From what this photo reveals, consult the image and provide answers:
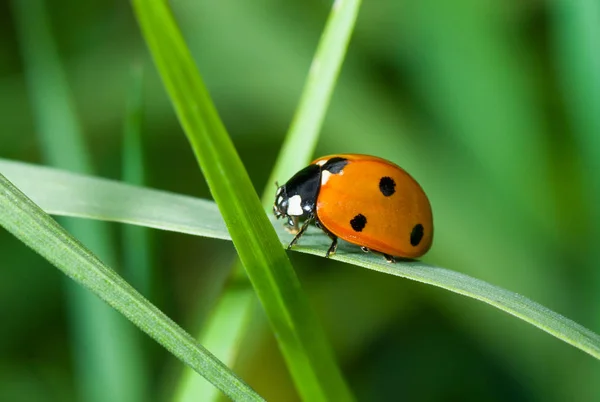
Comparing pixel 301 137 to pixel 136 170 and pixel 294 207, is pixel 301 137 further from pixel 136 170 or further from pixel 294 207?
pixel 136 170

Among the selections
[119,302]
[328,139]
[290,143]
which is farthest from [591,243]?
[119,302]

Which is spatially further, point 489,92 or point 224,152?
point 489,92

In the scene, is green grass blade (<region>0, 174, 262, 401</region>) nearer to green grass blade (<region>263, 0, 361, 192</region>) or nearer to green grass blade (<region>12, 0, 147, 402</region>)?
green grass blade (<region>263, 0, 361, 192</region>)

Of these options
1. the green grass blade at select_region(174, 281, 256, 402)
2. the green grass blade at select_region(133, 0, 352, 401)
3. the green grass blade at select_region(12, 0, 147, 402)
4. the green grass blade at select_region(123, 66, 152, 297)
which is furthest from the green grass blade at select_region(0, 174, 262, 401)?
the green grass blade at select_region(12, 0, 147, 402)

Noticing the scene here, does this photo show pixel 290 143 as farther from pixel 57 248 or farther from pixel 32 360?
pixel 32 360

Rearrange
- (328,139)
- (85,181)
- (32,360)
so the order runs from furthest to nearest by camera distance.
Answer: (328,139), (32,360), (85,181)

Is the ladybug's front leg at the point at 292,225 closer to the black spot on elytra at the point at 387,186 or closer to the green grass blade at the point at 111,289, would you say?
the black spot on elytra at the point at 387,186
